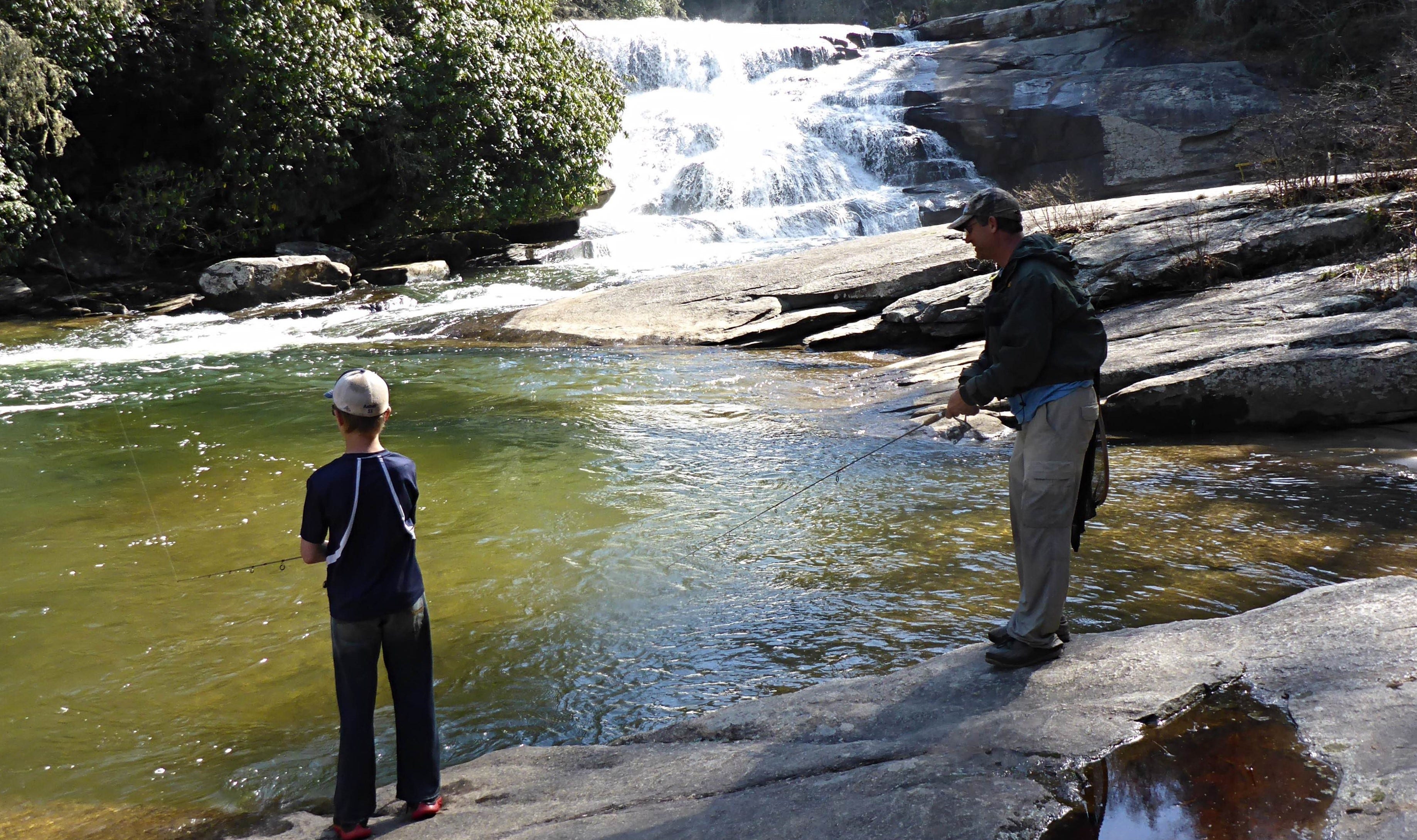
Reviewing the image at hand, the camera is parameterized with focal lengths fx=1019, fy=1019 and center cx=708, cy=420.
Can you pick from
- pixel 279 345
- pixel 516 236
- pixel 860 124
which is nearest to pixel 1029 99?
pixel 860 124

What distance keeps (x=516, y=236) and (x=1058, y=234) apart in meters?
13.5

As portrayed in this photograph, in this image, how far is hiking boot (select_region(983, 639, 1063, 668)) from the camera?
3.62 metres

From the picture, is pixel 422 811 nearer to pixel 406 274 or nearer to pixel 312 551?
pixel 312 551

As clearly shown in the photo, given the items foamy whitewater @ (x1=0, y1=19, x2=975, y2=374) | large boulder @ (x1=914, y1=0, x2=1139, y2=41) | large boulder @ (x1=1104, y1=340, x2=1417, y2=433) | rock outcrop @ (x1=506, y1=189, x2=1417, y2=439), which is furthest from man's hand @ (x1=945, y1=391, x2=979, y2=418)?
large boulder @ (x1=914, y1=0, x2=1139, y2=41)

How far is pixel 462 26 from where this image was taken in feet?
63.2

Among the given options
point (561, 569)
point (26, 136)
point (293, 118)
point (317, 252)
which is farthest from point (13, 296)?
point (561, 569)

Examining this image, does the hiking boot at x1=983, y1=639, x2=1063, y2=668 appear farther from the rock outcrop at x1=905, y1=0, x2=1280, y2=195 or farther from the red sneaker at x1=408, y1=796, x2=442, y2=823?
the rock outcrop at x1=905, y1=0, x2=1280, y2=195

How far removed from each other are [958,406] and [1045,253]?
609mm

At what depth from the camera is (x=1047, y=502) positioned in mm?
3508

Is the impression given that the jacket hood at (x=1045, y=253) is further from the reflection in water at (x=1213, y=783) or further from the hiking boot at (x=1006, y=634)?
the reflection in water at (x=1213, y=783)

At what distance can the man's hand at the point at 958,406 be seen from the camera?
365 cm

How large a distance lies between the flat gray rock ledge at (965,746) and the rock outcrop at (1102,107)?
791 inches

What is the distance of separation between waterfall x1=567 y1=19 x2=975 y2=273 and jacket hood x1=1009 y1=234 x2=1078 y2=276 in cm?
1424

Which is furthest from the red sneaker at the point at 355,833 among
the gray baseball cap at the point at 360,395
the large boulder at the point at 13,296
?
the large boulder at the point at 13,296
